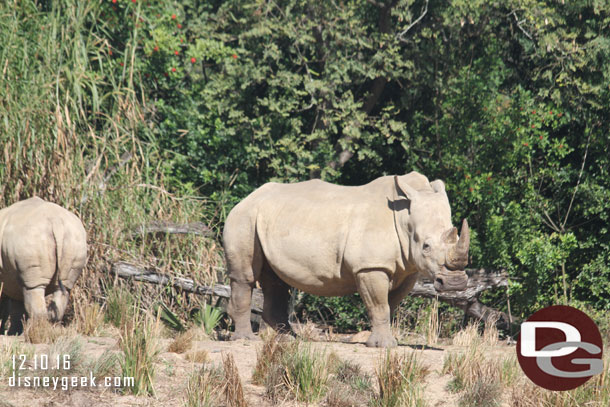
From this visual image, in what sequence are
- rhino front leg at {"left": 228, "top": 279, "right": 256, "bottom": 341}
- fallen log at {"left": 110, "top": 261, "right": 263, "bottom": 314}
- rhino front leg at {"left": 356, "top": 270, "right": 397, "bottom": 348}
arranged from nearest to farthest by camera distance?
1. rhino front leg at {"left": 356, "top": 270, "right": 397, "bottom": 348}
2. rhino front leg at {"left": 228, "top": 279, "right": 256, "bottom": 341}
3. fallen log at {"left": 110, "top": 261, "right": 263, "bottom": 314}

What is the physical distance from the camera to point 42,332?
7922 millimetres

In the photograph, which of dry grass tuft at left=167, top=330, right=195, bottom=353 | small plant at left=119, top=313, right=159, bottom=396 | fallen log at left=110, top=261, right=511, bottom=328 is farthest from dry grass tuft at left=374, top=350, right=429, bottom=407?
fallen log at left=110, top=261, right=511, bottom=328

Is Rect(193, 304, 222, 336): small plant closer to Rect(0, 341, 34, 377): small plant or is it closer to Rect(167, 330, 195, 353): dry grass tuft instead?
Rect(167, 330, 195, 353): dry grass tuft

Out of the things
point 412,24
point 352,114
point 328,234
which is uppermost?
point 412,24

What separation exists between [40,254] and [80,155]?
2.09 m

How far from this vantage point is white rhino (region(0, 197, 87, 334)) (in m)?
8.43

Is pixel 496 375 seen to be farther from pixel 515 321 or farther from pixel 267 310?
pixel 515 321

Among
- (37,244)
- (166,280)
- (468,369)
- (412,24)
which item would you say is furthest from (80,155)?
(468,369)

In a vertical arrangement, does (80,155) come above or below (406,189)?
above

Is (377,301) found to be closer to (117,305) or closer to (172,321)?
(172,321)

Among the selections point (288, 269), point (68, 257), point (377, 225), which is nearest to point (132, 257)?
point (68, 257)

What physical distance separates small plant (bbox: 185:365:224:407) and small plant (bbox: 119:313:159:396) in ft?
1.16

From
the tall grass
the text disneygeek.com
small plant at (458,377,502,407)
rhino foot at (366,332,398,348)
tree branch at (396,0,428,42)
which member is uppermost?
tree branch at (396,0,428,42)

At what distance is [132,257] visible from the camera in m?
10.6
